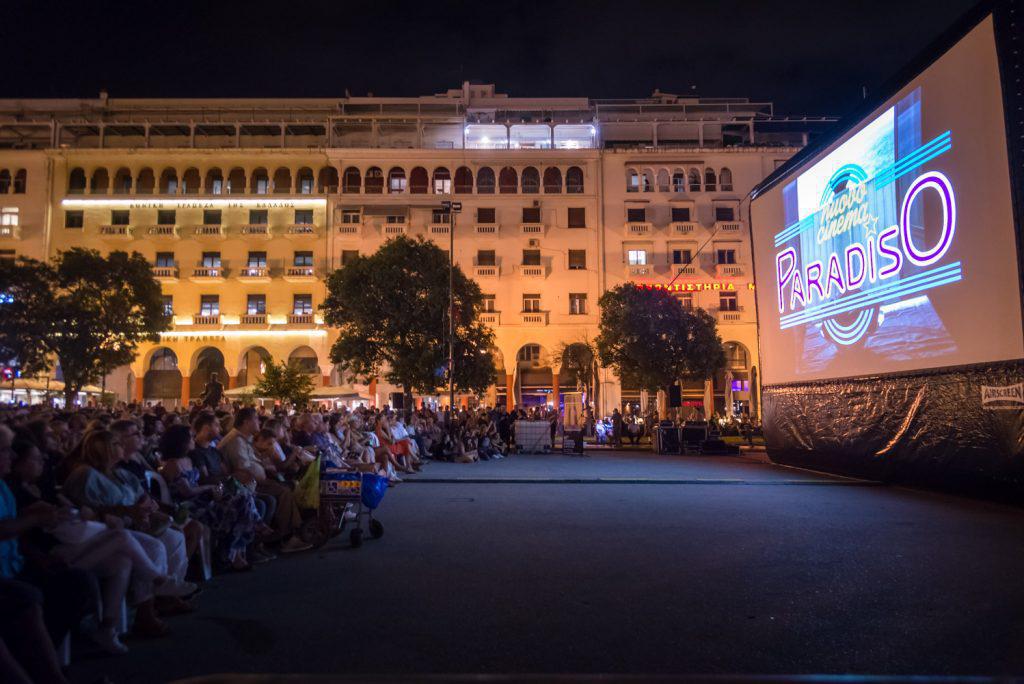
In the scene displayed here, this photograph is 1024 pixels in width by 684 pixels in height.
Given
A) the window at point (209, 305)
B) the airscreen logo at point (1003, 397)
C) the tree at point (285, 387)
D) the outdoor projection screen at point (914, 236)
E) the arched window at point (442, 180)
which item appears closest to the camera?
the airscreen logo at point (1003, 397)

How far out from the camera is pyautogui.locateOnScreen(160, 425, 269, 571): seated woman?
6.36 metres

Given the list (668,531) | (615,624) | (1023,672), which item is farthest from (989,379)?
(615,624)

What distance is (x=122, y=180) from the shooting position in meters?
40.1

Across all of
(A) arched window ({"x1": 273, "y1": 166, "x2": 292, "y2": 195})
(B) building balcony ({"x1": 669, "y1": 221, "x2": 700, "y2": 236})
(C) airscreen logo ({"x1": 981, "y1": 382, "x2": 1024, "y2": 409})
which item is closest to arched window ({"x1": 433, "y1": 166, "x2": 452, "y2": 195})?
(A) arched window ({"x1": 273, "y1": 166, "x2": 292, "y2": 195})

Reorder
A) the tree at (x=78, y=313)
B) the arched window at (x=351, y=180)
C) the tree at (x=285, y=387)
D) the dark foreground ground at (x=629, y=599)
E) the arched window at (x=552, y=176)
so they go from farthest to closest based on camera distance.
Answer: the arched window at (x=552, y=176) → the arched window at (x=351, y=180) → the tree at (x=285, y=387) → the tree at (x=78, y=313) → the dark foreground ground at (x=629, y=599)

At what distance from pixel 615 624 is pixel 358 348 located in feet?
94.6

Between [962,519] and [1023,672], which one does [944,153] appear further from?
[1023,672]

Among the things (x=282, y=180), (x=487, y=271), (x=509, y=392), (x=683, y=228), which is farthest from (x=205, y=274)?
(x=683, y=228)

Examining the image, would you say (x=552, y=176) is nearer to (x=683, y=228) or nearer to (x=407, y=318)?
(x=683, y=228)

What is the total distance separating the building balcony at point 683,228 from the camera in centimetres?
3984

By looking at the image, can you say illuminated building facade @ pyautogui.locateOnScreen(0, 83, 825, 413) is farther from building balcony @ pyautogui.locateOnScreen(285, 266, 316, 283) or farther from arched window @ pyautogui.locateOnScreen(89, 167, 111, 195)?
arched window @ pyautogui.locateOnScreen(89, 167, 111, 195)

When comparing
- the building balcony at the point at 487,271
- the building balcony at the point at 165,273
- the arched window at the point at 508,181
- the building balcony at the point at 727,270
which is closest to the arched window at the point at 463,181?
the arched window at the point at 508,181

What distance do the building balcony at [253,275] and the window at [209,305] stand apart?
6.49ft

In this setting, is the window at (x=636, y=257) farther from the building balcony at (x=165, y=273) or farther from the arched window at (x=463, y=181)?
the building balcony at (x=165, y=273)
